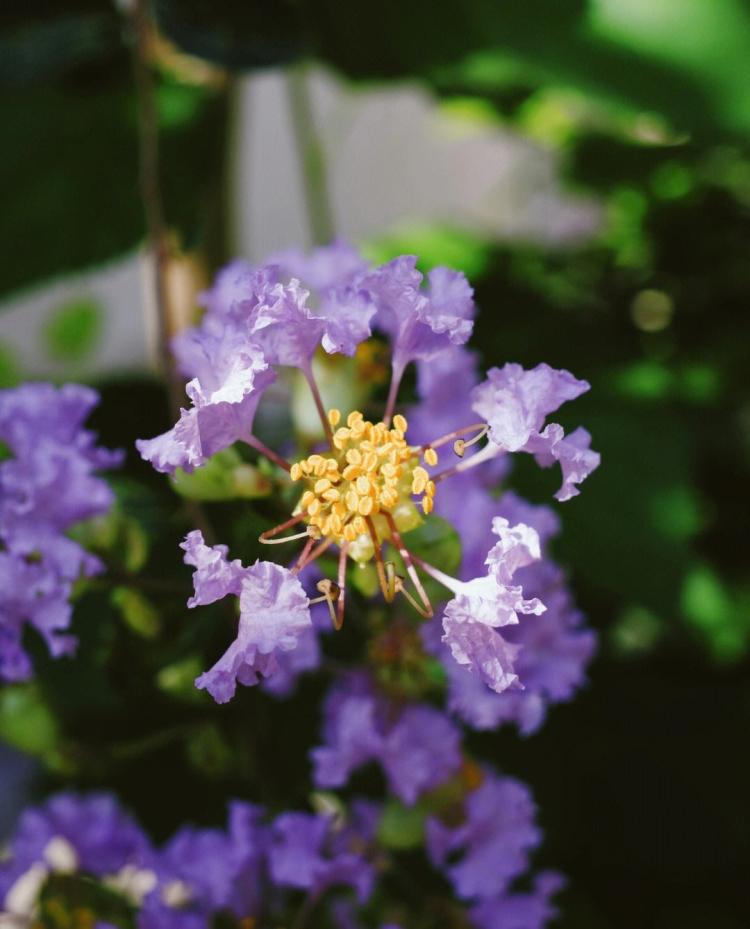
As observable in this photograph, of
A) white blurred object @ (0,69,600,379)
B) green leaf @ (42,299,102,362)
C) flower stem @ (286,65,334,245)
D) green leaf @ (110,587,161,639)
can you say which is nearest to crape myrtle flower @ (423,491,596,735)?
green leaf @ (110,587,161,639)

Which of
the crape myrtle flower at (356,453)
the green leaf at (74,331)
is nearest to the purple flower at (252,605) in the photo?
the crape myrtle flower at (356,453)

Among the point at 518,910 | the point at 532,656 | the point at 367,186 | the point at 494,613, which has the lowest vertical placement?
the point at 367,186

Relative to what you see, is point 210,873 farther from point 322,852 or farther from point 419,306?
point 419,306

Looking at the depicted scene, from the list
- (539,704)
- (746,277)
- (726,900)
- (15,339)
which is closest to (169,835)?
(539,704)

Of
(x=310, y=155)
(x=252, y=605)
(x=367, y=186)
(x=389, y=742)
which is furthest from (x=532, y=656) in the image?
(x=367, y=186)

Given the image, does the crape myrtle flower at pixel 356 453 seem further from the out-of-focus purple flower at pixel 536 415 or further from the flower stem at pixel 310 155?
the flower stem at pixel 310 155

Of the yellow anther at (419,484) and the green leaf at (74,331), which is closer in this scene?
the yellow anther at (419,484)

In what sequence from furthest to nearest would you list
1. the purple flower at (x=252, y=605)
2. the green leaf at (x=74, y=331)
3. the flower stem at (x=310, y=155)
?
the green leaf at (x=74, y=331), the flower stem at (x=310, y=155), the purple flower at (x=252, y=605)
